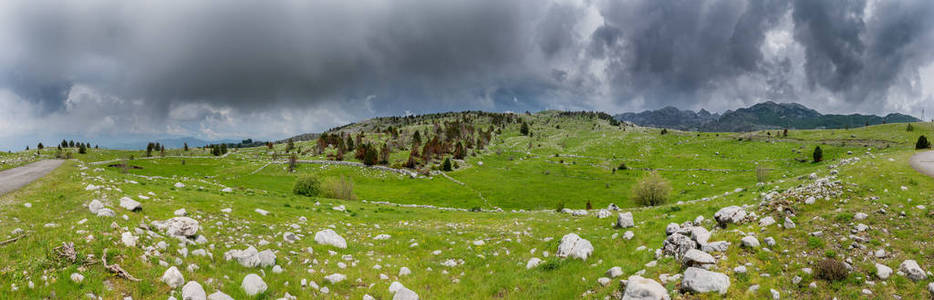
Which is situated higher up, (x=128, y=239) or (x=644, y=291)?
(x=128, y=239)

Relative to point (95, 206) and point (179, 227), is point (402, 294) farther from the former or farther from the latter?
point (95, 206)

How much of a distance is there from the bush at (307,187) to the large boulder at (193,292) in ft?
130

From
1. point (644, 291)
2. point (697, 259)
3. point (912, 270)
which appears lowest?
point (644, 291)

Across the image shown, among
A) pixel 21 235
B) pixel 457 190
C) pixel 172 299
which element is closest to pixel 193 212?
pixel 21 235

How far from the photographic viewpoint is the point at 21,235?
9.73 m

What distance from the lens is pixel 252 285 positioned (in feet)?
31.8

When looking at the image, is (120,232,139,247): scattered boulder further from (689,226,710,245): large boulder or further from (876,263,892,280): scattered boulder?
(876,263,892,280): scattered boulder

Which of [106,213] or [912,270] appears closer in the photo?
[912,270]

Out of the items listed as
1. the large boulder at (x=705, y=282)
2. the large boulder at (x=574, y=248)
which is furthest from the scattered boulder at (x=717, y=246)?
the large boulder at (x=574, y=248)

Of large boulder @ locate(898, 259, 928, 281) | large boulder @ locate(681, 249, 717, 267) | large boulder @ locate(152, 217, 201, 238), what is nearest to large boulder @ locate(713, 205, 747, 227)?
large boulder @ locate(681, 249, 717, 267)

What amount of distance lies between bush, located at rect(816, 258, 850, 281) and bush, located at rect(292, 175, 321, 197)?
48.2 m

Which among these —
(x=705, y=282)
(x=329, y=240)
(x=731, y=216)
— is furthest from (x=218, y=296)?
(x=731, y=216)

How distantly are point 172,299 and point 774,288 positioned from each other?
1617cm

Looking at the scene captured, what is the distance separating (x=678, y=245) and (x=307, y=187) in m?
45.4
